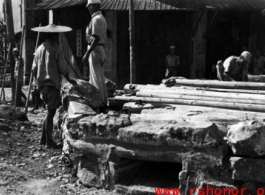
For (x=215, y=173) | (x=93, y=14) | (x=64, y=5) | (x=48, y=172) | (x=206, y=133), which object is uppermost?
(x=64, y=5)

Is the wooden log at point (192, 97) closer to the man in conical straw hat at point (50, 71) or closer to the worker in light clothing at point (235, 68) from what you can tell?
the man in conical straw hat at point (50, 71)

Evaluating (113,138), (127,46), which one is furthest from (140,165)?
(127,46)

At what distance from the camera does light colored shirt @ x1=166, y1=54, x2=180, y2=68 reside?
1337 centimetres

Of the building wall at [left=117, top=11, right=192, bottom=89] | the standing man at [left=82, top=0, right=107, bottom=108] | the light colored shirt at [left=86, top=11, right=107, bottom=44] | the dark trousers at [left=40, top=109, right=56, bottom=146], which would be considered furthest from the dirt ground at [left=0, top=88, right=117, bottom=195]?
the building wall at [left=117, top=11, right=192, bottom=89]

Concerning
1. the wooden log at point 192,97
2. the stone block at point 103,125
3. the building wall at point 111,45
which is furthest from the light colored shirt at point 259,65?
the stone block at point 103,125

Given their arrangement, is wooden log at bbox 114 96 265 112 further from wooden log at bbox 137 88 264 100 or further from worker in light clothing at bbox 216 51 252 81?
worker in light clothing at bbox 216 51 252 81

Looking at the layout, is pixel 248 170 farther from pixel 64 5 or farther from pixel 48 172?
pixel 64 5

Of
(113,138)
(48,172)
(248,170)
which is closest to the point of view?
(248,170)

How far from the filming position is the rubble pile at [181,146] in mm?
3984

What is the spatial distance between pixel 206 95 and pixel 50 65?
2423 mm

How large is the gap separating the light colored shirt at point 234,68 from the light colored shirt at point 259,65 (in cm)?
599

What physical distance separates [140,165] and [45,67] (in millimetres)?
2316

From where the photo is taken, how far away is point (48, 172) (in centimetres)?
551

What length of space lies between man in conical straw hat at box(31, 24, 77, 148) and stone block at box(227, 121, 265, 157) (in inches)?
122
